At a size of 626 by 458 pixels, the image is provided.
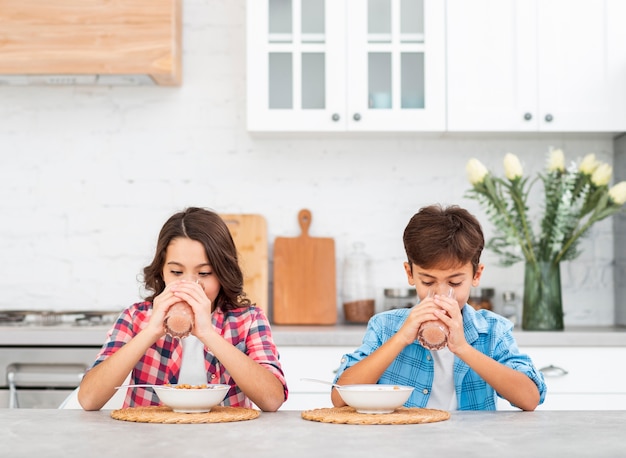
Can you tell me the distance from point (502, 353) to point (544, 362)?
44.4 inches

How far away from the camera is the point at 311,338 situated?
3.02 metres

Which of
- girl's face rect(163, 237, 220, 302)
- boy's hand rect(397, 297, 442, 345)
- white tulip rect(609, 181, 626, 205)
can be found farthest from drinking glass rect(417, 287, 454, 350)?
white tulip rect(609, 181, 626, 205)

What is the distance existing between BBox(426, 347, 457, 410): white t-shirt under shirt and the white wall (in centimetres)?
164

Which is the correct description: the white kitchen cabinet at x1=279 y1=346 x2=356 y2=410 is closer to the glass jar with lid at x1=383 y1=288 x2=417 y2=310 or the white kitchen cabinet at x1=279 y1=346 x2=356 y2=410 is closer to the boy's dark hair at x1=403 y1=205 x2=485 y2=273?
the glass jar with lid at x1=383 y1=288 x2=417 y2=310

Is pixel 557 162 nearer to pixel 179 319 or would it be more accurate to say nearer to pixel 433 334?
pixel 433 334

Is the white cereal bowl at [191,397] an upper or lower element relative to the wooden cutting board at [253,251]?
lower

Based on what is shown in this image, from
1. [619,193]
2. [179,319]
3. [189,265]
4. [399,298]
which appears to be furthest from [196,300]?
[619,193]

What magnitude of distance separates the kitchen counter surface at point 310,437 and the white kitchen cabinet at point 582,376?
140 centimetres

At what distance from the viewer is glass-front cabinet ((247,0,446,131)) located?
331 centimetres

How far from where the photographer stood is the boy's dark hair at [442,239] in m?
1.91

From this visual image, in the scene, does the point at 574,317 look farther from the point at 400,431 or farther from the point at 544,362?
the point at 400,431

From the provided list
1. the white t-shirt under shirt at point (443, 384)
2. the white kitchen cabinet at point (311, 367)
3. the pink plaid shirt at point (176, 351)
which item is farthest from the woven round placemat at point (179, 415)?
the white kitchen cabinet at point (311, 367)

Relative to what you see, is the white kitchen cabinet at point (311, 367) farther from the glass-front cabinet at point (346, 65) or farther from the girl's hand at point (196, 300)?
the girl's hand at point (196, 300)

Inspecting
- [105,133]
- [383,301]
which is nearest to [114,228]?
[105,133]
